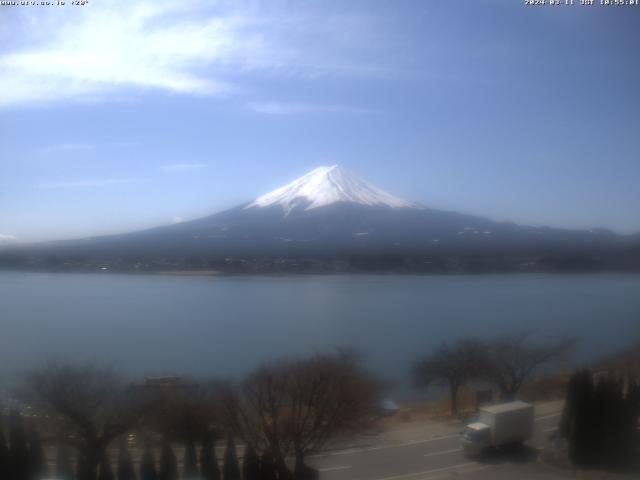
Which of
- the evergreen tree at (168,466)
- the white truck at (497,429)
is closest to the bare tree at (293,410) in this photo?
the evergreen tree at (168,466)

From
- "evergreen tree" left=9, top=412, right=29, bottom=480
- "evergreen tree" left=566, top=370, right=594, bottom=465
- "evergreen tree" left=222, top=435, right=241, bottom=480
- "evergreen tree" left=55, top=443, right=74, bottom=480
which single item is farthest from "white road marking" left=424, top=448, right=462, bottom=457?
"evergreen tree" left=9, top=412, right=29, bottom=480

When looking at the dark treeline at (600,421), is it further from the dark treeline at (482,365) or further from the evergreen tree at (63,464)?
the evergreen tree at (63,464)

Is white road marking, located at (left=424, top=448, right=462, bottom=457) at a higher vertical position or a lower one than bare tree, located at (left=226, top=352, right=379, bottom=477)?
lower

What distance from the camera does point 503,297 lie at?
4.44 m

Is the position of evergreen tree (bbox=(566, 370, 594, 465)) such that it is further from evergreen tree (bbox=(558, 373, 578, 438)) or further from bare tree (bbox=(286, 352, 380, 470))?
bare tree (bbox=(286, 352, 380, 470))

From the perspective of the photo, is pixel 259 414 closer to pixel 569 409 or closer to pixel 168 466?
pixel 168 466

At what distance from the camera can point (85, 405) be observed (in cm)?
321

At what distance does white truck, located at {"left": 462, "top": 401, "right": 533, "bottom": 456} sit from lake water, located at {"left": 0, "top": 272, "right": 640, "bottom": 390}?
572mm

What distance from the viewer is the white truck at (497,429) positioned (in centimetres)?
341

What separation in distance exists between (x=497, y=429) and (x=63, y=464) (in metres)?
2.66

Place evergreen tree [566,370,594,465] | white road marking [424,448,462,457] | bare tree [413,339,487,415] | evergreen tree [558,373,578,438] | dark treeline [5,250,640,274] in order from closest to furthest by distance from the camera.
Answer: white road marking [424,448,462,457] → evergreen tree [566,370,594,465] → evergreen tree [558,373,578,438] → bare tree [413,339,487,415] → dark treeline [5,250,640,274]

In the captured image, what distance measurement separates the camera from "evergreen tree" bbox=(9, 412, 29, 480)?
3.06 m

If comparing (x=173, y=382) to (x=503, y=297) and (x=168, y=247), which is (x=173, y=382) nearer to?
(x=168, y=247)

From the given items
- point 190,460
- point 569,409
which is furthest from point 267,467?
point 569,409
